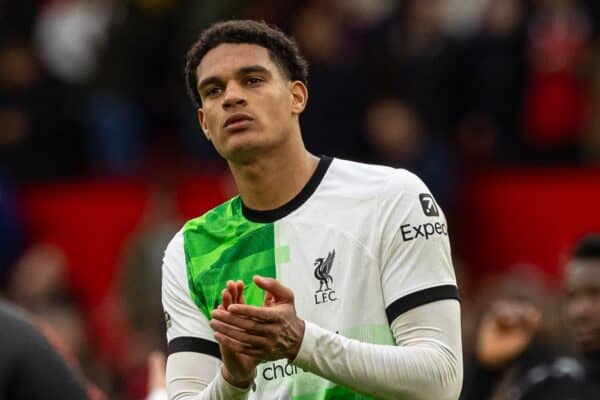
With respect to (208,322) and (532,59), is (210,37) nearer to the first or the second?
(208,322)

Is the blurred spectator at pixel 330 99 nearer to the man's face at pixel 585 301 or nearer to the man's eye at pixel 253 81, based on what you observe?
the man's face at pixel 585 301

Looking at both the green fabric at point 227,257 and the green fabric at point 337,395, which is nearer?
the green fabric at point 337,395

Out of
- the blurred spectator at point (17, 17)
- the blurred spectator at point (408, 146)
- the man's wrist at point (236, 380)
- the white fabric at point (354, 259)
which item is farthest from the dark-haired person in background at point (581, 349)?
the blurred spectator at point (17, 17)

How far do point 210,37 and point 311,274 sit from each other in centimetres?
92

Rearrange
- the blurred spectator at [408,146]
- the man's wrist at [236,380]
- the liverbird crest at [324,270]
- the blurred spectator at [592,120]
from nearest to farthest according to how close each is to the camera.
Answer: the man's wrist at [236,380], the liverbird crest at [324,270], the blurred spectator at [592,120], the blurred spectator at [408,146]

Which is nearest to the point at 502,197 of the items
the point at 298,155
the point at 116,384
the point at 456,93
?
the point at 456,93

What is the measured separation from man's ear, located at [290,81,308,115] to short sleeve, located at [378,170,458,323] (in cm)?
44

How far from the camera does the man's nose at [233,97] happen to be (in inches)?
237

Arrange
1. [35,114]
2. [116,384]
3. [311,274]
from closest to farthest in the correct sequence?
1. [311,274]
2. [116,384]
3. [35,114]

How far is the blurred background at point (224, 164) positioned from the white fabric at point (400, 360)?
530 cm

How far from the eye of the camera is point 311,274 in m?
5.98

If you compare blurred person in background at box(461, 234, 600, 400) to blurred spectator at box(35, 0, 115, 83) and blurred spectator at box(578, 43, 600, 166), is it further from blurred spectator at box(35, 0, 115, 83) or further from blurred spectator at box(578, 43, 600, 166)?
blurred spectator at box(35, 0, 115, 83)

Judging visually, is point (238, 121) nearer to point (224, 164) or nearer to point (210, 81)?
point (210, 81)

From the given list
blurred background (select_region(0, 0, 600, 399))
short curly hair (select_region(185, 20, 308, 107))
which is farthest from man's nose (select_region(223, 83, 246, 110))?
blurred background (select_region(0, 0, 600, 399))
